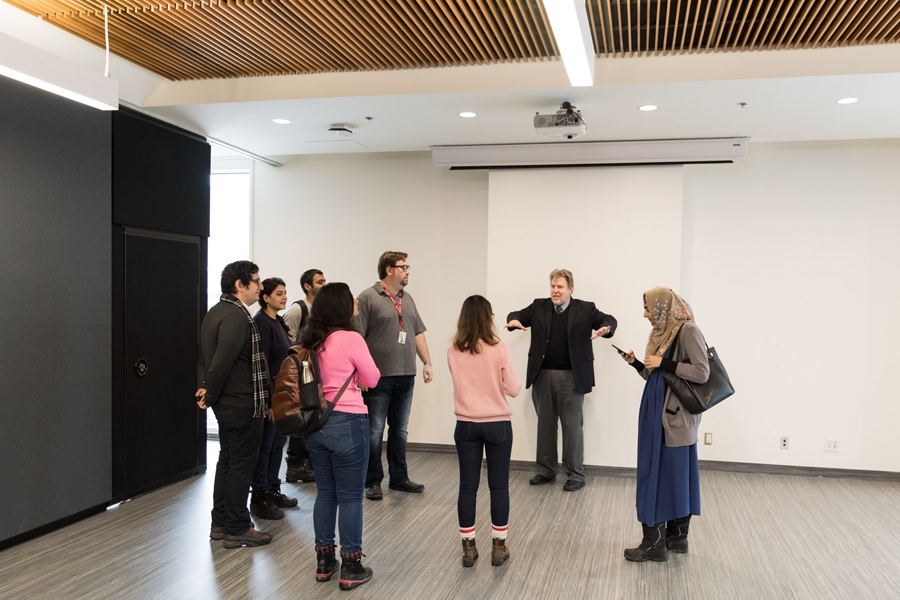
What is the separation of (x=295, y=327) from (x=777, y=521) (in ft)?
12.3

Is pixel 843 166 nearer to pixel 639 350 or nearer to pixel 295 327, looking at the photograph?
pixel 639 350

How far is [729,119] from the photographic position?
5.30 meters

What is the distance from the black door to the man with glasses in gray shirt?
1.59 meters

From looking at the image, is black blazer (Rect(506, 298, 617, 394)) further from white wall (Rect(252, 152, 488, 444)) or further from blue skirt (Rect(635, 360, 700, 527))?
blue skirt (Rect(635, 360, 700, 527))

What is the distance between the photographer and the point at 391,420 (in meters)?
5.32

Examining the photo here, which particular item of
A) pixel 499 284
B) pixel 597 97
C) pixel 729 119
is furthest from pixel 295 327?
pixel 729 119

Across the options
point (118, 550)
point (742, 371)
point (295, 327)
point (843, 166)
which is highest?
point (843, 166)

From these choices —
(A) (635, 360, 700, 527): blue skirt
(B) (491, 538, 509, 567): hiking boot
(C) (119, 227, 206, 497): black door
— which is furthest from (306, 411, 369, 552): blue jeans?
(C) (119, 227, 206, 497): black door

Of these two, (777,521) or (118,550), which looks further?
(777,521)

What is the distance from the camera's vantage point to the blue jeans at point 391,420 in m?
5.14

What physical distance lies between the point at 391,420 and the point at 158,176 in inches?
102

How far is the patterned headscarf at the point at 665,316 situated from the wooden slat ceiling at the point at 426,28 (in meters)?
1.54

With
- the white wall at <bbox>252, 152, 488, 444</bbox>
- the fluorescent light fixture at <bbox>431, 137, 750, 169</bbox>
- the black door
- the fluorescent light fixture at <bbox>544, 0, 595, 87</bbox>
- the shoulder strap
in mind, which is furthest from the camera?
the white wall at <bbox>252, 152, 488, 444</bbox>

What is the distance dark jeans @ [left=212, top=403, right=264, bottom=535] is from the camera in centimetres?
411
